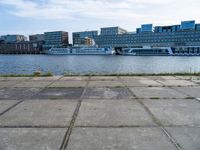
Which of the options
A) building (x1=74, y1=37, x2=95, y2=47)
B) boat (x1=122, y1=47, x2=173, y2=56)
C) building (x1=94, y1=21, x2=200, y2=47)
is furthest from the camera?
building (x1=74, y1=37, x2=95, y2=47)

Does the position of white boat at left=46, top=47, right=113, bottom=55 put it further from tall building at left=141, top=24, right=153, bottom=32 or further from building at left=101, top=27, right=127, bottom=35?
building at left=101, top=27, right=127, bottom=35

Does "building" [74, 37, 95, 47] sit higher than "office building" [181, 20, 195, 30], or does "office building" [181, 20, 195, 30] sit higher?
"office building" [181, 20, 195, 30]

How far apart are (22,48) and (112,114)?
556 feet

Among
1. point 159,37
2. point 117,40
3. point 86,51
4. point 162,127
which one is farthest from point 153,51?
point 162,127

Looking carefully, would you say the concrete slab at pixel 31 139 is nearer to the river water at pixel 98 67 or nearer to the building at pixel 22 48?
the river water at pixel 98 67

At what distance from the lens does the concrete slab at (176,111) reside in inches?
137

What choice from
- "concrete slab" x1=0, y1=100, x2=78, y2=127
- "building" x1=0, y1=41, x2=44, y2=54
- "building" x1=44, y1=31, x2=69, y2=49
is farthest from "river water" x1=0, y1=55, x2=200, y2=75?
"building" x1=44, y1=31, x2=69, y2=49

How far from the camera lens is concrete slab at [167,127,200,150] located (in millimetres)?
2568

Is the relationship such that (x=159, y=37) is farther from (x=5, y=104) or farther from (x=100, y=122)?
(x=100, y=122)

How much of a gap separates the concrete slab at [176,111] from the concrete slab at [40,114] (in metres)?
1.86

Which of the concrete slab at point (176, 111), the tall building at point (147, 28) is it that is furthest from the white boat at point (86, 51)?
the concrete slab at point (176, 111)

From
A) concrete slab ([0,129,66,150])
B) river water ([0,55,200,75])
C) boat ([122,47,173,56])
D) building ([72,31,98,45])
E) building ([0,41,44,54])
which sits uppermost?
building ([72,31,98,45])

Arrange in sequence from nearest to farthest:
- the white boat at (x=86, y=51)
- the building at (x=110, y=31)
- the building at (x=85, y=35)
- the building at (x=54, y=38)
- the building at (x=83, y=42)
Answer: the white boat at (x=86, y=51) < the building at (x=83, y=42) < the building at (x=110, y=31) < the building at (x=85, y=35) < the building at (x=54, y=38)

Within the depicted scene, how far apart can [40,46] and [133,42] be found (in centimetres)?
7788
